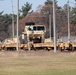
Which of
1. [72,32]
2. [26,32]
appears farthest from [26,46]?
[72,32]

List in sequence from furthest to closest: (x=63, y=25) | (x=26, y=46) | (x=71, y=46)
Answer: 1. (x=63, y=25)
2. (x=26, y=46)
3. (x=71, y=46)

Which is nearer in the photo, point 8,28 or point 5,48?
point 5,48

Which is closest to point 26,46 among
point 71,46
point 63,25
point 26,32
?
point 26,32

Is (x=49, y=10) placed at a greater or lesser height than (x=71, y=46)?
greater

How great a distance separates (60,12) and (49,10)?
5.02 meters

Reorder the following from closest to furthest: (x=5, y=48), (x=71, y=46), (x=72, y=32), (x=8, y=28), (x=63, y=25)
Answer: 1. (x=71, y=46)
2. (x=5, y=48)
3. (x=72, y=32)
4. (x=63, y=25)
5. (x=8, y=28)

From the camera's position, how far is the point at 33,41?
63.7 meters

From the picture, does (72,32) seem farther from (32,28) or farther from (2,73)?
(2,73)

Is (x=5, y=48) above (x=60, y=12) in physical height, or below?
below

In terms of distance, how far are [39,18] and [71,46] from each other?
8436 centimetres

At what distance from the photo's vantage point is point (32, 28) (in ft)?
205

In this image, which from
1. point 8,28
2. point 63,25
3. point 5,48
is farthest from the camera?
point 8,28

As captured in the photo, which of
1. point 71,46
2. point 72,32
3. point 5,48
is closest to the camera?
point 71,46

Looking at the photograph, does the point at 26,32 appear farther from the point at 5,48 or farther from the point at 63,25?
the point at 63,25
